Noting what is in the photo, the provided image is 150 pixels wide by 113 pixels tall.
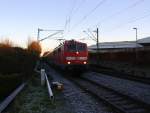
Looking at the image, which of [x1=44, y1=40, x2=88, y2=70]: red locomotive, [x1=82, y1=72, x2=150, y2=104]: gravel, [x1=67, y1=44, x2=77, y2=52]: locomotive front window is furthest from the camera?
[x1=67, y1=44, x2=77, y2=52]: locomotive front window

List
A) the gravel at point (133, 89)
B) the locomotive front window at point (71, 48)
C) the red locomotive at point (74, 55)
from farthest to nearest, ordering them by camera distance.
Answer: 1. the locomotive front window at point (71, 48)
2. the red locomotive at point (74, 55)
3. the gravel at point (133, 89)

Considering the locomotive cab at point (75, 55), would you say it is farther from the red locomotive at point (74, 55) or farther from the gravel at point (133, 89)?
the gravel at point (133, 89)

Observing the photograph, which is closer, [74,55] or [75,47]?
[74,55]

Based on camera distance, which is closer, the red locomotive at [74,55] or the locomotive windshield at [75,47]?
the red locomotive at [74,55]

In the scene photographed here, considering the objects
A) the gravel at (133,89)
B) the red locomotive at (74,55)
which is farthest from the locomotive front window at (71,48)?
the gravel at (133,89)

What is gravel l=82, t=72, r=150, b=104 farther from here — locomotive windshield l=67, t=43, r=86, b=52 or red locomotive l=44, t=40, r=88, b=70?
locomotive windshield l=67, t=43, r=86, b=52

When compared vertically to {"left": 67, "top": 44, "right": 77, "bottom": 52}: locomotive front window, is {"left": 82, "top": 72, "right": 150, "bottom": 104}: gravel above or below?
below

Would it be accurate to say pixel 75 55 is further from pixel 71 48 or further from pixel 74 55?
pixel 71 48

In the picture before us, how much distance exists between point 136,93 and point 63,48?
13.7 meters

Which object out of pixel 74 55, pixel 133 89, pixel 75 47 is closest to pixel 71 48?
pixel 75 47

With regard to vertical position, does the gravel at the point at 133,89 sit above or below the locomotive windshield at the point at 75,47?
below

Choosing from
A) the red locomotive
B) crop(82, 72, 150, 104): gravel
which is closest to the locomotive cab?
the red locomotive

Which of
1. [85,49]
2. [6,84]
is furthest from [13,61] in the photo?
[85,49]

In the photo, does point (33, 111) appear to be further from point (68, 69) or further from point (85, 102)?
point (68, 69)
